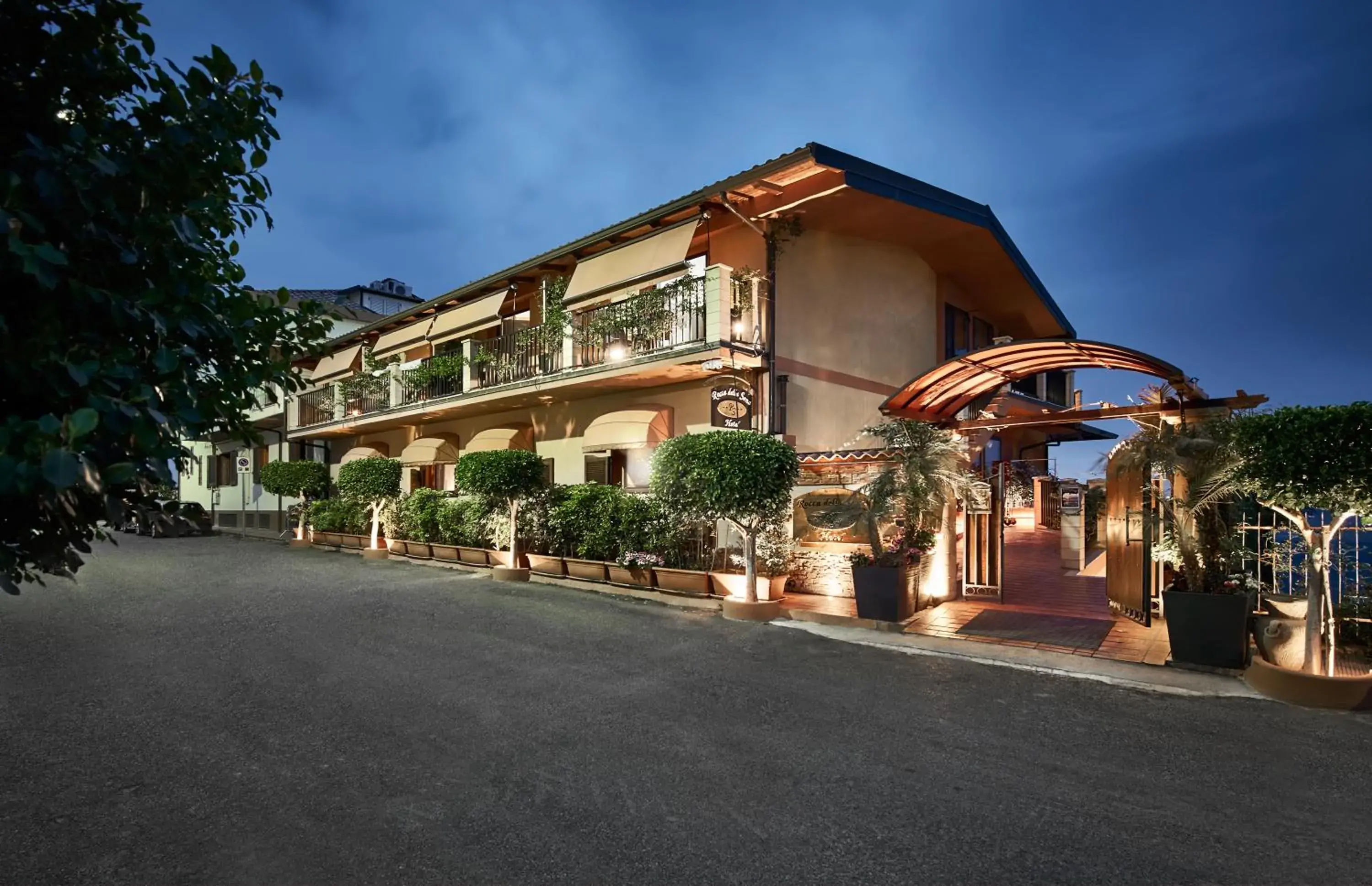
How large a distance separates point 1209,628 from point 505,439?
1468 centimetres

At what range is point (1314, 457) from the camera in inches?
249

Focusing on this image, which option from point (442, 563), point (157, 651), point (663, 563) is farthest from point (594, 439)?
point (157, 651)

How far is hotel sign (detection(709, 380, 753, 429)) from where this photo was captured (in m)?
12.3

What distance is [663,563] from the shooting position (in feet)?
41.3

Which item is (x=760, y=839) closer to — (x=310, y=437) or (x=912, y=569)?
(x=912, y=569)

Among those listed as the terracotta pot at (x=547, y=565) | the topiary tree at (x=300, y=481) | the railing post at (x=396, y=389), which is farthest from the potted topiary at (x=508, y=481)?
the topiary tree at (x=300, y=481)

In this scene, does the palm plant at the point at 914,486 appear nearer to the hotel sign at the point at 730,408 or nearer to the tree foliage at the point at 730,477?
the tree foliage at the point at 730,477

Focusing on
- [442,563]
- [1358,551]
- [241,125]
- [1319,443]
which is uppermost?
[241,125]

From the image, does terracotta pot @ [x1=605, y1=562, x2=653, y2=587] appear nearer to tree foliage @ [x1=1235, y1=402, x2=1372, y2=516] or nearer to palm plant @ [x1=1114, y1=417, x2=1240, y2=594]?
palm plant @ [x1=1114, y1=417, x2=1240, y2=594]

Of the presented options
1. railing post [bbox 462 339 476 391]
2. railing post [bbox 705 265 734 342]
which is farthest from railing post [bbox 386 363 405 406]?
railing post [bbox 705 265 734 342]

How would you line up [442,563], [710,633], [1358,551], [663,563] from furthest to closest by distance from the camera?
[442,563], [663,563], [710,633], [1358,551]

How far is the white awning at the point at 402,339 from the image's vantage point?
68.2 feet

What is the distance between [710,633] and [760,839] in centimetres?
556

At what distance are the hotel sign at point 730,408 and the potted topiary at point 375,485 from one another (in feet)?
37.5
